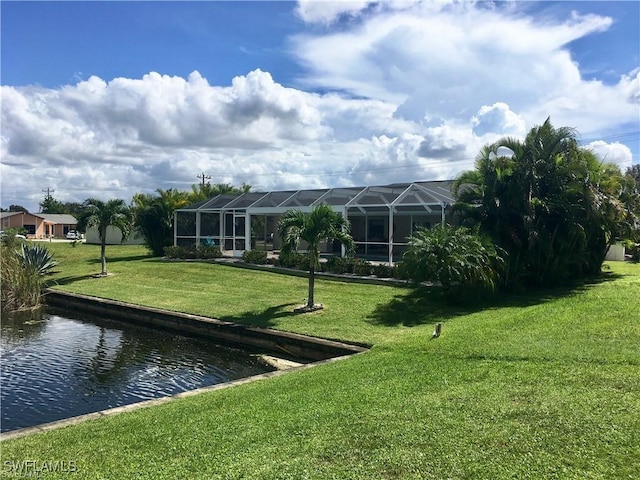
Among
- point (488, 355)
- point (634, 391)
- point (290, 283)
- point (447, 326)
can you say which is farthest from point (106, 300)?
point (634, 391)

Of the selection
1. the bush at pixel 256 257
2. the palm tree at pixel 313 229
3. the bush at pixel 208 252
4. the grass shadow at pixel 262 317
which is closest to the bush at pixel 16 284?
the bush at pixel 208 252

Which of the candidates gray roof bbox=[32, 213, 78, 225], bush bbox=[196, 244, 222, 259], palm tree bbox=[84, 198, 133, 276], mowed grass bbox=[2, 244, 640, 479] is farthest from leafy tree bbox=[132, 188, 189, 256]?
gray roof bbox=[32, 213, 78, 225]

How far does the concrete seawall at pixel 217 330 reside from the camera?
11.1m

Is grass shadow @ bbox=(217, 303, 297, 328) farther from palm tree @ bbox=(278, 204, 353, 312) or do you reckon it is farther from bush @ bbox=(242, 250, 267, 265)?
bush @ bbox=(242, 250, 267, 265)

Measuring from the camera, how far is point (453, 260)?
1283 centimetres

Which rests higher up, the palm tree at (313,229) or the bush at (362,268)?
the palm tree at (313,229)

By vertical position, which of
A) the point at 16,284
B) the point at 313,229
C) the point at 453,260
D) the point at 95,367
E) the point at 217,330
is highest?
the point at 313,229

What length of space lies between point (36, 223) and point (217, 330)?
65340mm

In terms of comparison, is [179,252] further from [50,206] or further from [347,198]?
[50,206]

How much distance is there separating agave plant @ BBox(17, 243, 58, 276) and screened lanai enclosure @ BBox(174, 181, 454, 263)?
25.4 ft

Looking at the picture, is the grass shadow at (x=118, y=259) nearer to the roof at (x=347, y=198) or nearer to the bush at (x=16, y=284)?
the roof at (x=347, y=198)

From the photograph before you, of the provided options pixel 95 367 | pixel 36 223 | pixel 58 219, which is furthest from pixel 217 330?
pixel 58 219

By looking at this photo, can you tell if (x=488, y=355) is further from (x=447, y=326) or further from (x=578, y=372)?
(x=447, y=326)

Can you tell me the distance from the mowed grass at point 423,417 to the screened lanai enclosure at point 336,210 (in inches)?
393
